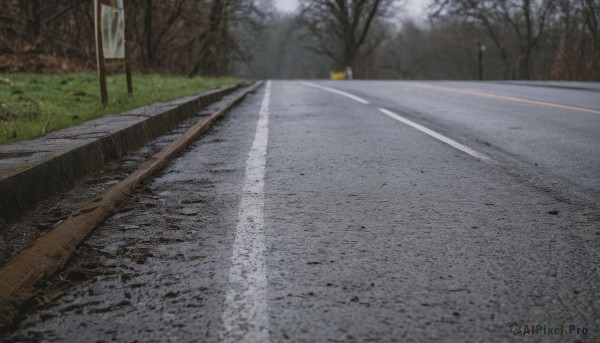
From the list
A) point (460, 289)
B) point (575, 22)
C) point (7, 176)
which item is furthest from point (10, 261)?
point (575, 22)

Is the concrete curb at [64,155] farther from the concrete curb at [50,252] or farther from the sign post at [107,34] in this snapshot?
the sign post at [107,34]

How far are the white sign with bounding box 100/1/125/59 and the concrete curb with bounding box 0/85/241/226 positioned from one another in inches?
64.8

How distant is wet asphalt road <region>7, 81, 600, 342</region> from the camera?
6.46 ft

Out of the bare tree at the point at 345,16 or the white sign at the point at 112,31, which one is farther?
the bare tree at the point at 345,16

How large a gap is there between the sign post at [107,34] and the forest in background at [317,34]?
24.5 feet

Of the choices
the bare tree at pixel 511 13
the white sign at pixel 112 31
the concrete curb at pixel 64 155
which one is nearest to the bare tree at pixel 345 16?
the bare tree at pixel 511 13

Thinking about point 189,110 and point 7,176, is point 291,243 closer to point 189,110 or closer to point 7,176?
point 7,176

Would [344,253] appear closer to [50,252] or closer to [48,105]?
[50,252]

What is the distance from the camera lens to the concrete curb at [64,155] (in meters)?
3.24

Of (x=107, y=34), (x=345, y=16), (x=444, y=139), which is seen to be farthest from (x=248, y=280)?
(x=345, y=16)

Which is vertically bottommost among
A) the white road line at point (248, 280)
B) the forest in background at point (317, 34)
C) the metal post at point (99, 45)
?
the white road line at point (248, 280)

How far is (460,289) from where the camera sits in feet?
7.31

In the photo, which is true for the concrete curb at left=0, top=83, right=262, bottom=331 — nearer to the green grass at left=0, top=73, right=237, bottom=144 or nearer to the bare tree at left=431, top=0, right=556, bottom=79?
the green grass at left=0, top=73, right=237, bottom=144

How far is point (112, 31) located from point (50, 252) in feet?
20.9
